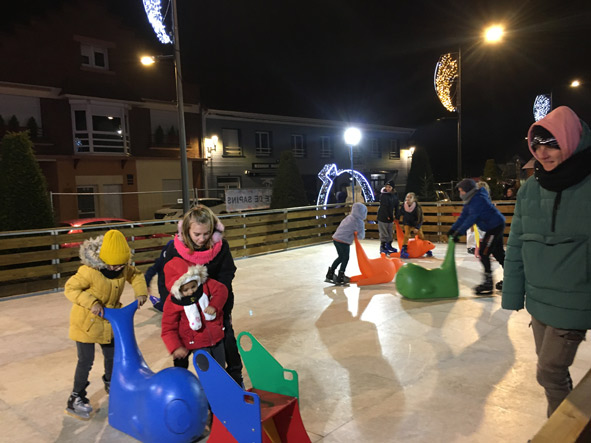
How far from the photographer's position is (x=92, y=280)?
12.0 feet

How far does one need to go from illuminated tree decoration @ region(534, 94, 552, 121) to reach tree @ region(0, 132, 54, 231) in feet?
54.0

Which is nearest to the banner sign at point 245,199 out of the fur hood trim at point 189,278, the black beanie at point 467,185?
the black beanie at point 467,185

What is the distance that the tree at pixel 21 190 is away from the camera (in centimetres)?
882

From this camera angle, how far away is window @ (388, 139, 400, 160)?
37.2m

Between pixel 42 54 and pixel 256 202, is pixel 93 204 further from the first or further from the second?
pixel 256 202

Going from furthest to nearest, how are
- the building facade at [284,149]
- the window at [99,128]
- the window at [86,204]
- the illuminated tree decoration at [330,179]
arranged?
1. the building facade at [284,149]
2. the window at [99,128]
3. the window at [86,204]
4. the illuminated tree decoration at [330,179]

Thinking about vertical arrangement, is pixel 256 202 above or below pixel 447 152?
below

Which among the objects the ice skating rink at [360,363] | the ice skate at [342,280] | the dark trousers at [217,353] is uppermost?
the dark trousers at [217,353]

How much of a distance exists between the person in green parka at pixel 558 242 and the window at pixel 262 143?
26512 millimetres

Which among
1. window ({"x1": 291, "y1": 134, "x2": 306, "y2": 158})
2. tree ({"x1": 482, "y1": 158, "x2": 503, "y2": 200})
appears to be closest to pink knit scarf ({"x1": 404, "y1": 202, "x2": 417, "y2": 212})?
tree ({"x1": 482, "y1": 158, "x2": 503, "y2": 200})

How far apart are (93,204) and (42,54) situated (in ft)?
23.9

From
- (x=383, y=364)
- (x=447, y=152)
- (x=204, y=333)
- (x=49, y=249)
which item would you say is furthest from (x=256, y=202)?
(x=447, y=152)

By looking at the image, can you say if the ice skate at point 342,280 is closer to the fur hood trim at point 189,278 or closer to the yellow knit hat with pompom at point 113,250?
the yellow knit hat with pompom at point 113,250

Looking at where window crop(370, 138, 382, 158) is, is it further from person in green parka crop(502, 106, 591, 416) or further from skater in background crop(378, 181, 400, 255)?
person in green parka crop(502, 106, 591, 416)
